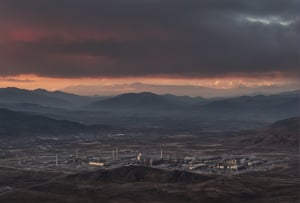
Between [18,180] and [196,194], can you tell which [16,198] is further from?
[196,194]

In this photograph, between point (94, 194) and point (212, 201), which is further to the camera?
point (94, 194)

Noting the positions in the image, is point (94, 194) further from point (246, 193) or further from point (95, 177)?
point (246, 193)

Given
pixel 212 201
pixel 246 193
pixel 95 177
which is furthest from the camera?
pixel 95 177

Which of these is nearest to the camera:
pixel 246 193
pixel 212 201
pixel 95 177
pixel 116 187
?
pixel 212 201

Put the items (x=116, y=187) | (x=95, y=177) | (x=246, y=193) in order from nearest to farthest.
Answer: (x=246, y=193) → (x=116, y=187) → (x=95, y=177)

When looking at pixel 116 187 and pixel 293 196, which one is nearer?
pixel 293 196

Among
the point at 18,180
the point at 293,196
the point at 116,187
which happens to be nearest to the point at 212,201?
the point at 293,196

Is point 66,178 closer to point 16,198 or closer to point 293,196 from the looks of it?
point 16,198

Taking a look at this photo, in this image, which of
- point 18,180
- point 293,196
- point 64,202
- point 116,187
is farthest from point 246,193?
point 18,180
